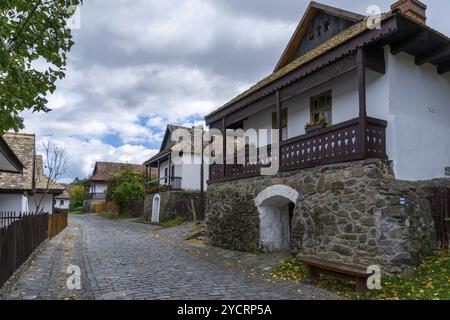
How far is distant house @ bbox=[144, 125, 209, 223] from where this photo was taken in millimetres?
25086

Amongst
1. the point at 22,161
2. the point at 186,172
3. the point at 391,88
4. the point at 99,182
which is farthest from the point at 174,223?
the point at 99,182

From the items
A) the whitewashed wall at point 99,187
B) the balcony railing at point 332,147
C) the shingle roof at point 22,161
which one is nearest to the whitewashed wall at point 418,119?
the balcony railing at point 332,147

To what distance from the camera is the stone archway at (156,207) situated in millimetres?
27375

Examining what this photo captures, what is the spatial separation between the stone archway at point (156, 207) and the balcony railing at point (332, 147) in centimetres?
1713

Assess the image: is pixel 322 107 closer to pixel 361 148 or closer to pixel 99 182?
pixel 361 148

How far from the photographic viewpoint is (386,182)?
7531 millimetres

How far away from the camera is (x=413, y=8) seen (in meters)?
9.84

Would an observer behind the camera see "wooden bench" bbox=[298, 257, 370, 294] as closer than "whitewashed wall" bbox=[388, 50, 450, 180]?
Yes

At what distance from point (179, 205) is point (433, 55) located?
19030 mm

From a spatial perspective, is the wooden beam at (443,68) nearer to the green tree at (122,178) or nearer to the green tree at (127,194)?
the green tree at (127,194)

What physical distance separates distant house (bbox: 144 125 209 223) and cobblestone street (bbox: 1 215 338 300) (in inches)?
487

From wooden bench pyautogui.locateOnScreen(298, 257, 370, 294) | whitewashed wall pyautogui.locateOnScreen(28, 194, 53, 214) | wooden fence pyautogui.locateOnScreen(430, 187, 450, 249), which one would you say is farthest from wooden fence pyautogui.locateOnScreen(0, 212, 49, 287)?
whitewashed wall pyautogui.locateOnScreen(28, 194, 53, 214)

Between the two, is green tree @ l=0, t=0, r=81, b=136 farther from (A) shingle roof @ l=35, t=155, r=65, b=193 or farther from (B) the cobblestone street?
(A) shingle roof @ l=35, t=155, r=65, b=193
